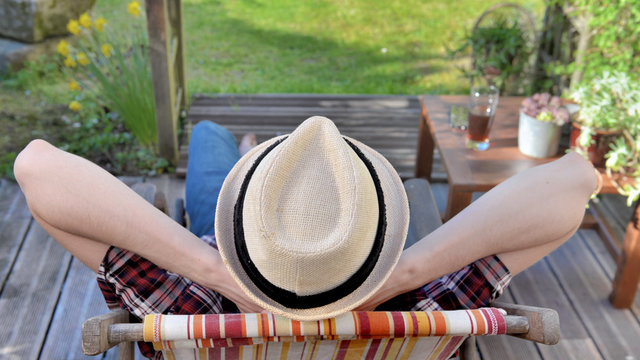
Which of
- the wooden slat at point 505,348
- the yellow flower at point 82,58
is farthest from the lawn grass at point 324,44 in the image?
the wooden slat at point 505,348

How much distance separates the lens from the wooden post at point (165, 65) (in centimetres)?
298

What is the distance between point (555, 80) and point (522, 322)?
3.12m

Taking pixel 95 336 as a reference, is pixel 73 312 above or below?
below

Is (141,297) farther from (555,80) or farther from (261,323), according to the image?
(555,80)

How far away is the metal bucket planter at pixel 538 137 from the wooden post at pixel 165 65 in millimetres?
1733

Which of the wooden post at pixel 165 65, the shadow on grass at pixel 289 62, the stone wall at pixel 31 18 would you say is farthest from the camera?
the shadow on grass at pixel 289 62

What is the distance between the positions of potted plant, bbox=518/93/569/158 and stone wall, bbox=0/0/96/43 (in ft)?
11.2

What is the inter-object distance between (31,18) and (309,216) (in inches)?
151

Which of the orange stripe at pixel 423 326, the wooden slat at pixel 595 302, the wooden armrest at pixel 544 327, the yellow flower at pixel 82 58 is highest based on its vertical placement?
the orange stripe at pixel 423 326

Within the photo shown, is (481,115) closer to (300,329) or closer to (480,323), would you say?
(480,323)

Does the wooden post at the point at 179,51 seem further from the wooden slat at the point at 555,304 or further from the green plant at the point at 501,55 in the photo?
A: the wooden slat at the point at 555,304

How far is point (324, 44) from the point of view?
554cm

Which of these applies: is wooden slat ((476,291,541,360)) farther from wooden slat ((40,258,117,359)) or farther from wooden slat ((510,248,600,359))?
wooden slat ((40,258,117,359))

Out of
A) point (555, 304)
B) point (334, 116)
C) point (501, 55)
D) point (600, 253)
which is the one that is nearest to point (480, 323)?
point (555, 304)
